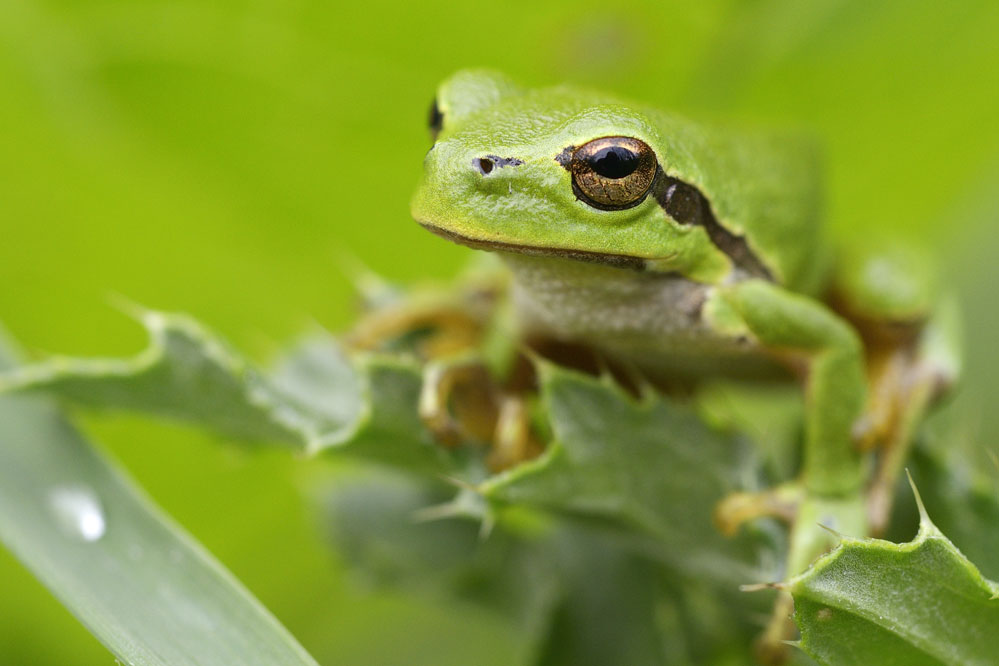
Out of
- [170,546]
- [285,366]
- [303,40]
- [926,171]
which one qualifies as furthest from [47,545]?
[926,171]

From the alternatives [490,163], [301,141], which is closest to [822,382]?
[490,163]

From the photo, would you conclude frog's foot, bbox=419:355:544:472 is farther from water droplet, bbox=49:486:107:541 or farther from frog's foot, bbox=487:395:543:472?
water droplet, bbox=49:486:107:541


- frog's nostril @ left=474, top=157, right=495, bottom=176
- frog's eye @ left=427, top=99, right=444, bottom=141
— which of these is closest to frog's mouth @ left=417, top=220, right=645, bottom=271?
frog's nostril @ left=474, top=157, right=495, bottom=176

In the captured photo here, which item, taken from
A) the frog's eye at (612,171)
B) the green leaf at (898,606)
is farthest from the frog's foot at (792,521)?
the frog's eye at (612,171)

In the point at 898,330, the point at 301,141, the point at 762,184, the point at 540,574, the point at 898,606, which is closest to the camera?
the point at 898,606

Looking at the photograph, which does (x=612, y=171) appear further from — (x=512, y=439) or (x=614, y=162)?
(x=512, y=439)

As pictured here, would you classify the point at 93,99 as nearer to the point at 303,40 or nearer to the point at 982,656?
the point at 303,40
